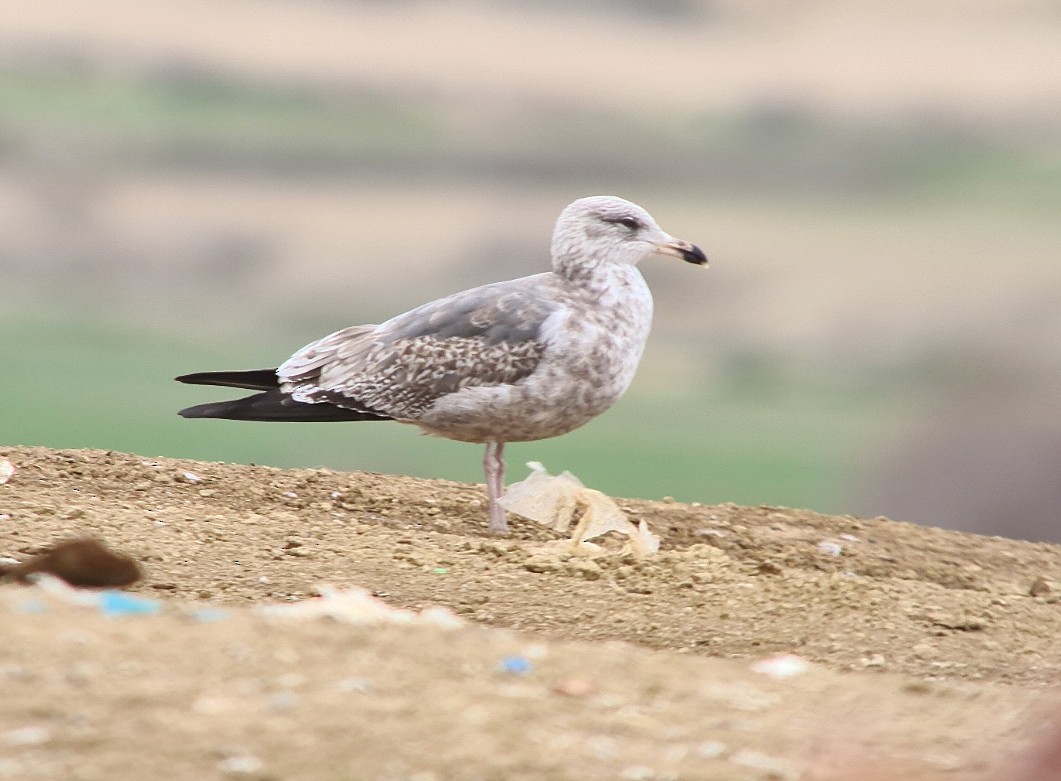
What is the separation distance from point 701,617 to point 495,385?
1491 millimetres

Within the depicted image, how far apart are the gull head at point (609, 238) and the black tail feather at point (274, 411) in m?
1.18

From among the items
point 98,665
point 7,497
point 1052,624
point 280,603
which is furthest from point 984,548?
point 98,665

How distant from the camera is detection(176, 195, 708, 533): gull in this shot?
6.24 meters

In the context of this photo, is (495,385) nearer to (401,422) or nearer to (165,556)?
(401,422)

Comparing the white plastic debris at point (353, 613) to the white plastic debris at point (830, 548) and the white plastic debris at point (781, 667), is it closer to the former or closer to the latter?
the white plastic debris at point (781, 667)

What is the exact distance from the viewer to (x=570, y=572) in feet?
19.2

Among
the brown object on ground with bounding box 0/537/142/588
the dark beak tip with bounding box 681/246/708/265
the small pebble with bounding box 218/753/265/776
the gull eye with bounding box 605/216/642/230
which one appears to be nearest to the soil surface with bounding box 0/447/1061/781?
the small pebble with bounding box 218/753/265/776

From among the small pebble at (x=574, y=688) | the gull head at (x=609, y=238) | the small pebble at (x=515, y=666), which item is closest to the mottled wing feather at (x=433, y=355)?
the gull head at (x=609, y=238)

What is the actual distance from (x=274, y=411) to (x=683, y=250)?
2.09 meters

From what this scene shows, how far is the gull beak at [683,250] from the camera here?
6.56m

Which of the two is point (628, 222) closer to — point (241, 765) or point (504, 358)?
point (504, 358)

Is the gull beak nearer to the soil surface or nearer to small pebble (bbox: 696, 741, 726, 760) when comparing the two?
the soil surface

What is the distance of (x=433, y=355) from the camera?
21.1ft

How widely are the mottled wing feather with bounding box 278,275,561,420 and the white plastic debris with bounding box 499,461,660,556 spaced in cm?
67
